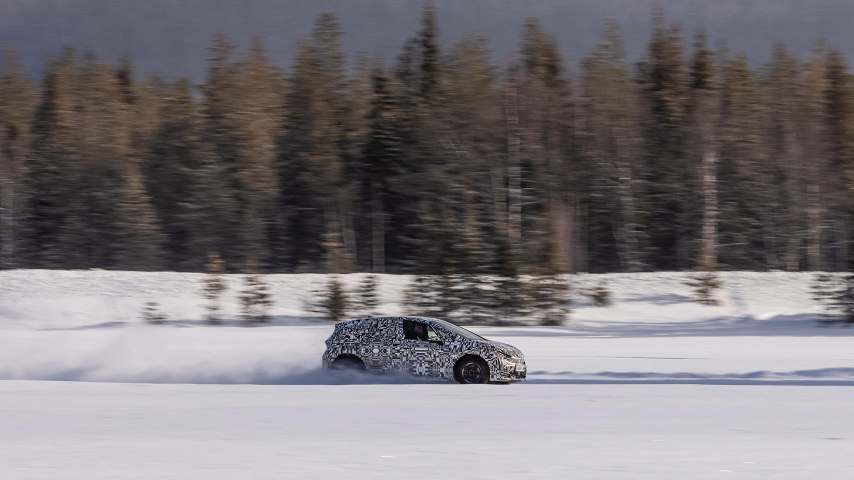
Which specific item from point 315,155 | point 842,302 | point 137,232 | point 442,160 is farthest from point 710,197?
point 137,232

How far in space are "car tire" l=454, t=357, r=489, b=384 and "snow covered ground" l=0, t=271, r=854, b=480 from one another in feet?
1.96

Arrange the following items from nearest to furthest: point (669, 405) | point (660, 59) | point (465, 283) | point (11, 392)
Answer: point (669, 405) < point (11, 392) < point (465, 283) < point (660, 59)

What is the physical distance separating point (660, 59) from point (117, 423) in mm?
62314

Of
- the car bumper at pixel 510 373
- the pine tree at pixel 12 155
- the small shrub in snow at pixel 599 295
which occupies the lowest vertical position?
the car bumper at pixel 510 373

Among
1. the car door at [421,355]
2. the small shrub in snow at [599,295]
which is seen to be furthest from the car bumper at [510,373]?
the small shrub in snow at [599,295]

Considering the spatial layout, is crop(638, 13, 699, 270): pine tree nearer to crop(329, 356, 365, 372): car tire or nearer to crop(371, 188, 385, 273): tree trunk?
crop(371, 188, 385, 273): tree trunk

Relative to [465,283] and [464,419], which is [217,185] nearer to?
[465,283]

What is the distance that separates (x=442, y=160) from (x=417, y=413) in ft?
160

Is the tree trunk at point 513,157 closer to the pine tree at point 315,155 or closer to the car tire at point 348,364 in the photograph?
the pine tree at point 315,155

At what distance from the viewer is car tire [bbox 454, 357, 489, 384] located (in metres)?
19.2

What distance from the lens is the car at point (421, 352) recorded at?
63.3 feet

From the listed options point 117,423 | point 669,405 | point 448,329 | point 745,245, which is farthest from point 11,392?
point 745,245

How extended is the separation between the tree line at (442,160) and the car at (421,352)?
4072 cm

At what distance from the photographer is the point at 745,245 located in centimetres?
6594
